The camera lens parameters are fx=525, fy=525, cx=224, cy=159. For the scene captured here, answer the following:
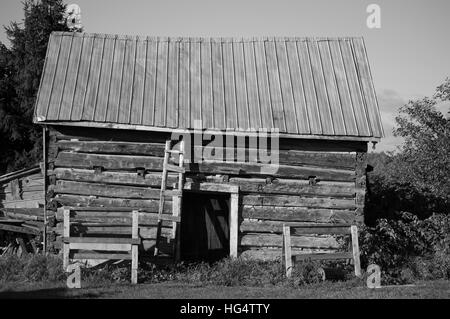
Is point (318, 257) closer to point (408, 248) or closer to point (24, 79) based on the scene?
point (408, 248)

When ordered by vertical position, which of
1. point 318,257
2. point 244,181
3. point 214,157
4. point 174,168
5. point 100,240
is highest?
point 214,157

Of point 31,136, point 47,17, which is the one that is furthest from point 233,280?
point 47,17

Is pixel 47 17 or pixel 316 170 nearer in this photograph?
pixel 316 170

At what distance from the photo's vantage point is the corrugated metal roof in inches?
485

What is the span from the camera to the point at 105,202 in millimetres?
12156

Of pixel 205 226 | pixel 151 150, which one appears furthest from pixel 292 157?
pixel 151 150

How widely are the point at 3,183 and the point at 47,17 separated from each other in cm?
1131

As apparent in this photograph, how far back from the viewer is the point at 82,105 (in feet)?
40.7

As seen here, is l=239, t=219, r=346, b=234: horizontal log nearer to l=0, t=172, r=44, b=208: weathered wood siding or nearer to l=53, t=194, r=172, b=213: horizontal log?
l=53, t=194, r=172, b=213: horizontal log

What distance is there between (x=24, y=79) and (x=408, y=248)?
63.5 feet

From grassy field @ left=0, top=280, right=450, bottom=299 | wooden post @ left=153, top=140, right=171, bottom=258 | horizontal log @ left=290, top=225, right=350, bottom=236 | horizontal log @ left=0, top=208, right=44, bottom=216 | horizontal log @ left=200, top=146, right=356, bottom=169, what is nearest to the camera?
grassy field @ left=0, top=280, right=450, bottom=299

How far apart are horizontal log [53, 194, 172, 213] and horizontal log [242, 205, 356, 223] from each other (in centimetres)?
198

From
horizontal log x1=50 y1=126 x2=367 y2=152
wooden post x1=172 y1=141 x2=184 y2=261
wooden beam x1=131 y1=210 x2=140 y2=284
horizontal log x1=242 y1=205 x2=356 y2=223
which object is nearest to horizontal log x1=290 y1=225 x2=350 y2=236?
horizontal log x1=242 y1=205 x2=356 y2=223
